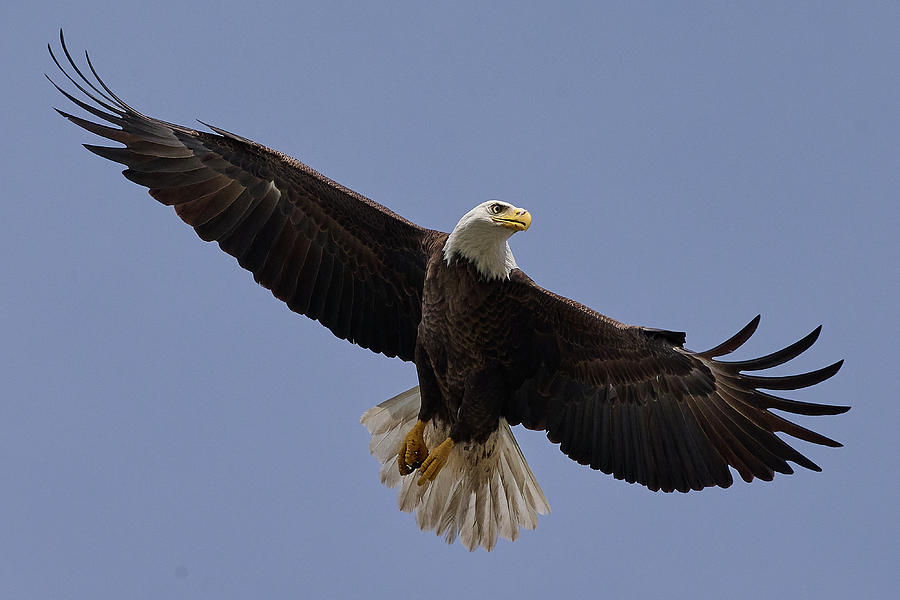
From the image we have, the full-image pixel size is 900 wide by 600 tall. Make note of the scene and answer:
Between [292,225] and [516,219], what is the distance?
5.81 ft

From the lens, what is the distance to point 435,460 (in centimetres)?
948

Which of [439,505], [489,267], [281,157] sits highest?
[281,157]

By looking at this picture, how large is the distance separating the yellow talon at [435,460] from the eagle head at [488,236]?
51.3 inches

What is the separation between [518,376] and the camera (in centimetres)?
938

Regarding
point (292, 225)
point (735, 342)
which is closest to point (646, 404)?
point (735, 342)

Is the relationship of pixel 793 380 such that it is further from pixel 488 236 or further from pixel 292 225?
pixel 292 225

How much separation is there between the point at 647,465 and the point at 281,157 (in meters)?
3.27

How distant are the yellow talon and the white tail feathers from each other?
1.64ft

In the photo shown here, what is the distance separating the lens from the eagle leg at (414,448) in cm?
966

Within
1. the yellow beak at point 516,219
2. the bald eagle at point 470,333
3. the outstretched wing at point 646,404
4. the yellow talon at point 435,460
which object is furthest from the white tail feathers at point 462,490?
the yellow beak at point 516,219

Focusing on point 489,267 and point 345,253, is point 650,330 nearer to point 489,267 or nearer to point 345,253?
point 489,267

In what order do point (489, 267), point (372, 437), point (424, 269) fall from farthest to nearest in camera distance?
1. point (372, 437)
2. point (424, 269)
3. point (489, 267)

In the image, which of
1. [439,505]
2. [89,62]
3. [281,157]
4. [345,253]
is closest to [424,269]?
[345,253]

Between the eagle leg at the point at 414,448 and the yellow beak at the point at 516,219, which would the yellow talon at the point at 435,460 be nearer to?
the eagle leg at the point at 414,448
